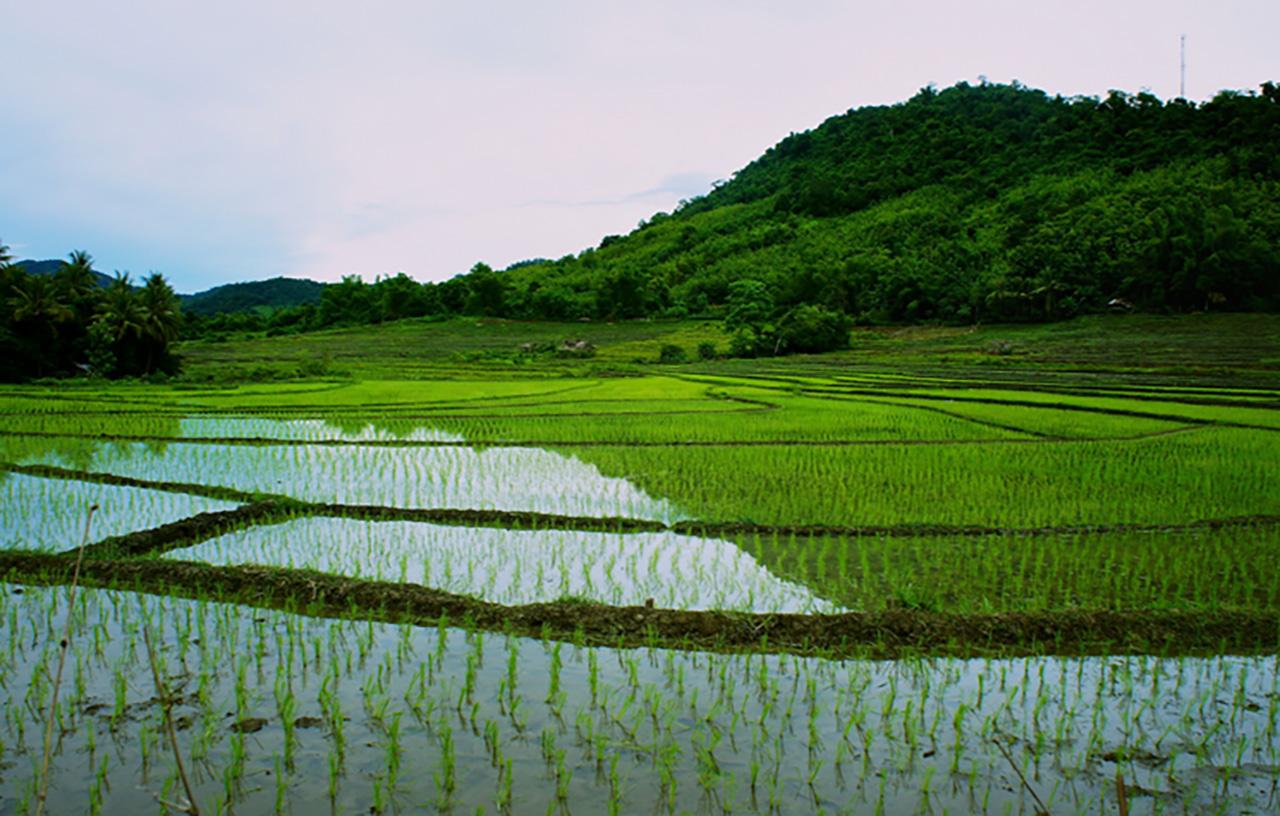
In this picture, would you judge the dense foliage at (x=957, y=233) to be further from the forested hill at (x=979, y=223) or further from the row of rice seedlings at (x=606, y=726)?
the row of rice seedlings at (x=606, y=726)

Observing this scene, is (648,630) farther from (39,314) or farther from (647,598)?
(39,314)

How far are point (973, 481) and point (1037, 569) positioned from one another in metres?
3.37

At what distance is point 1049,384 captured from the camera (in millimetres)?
19766

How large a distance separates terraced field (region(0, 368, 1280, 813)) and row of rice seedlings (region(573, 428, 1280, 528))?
63 millimetres

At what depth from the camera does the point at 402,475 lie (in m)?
9.96

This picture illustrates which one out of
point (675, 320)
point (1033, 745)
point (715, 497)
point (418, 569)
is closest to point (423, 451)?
point (715, 497)

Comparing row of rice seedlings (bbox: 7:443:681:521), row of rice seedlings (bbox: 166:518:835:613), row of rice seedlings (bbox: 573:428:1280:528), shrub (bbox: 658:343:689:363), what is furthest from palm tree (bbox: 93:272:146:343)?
row of rice seedlings (bbox: 166:518:835:613)

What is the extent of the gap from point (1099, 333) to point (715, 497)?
3233 centimetres

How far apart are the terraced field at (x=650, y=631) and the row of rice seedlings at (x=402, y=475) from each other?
8cm

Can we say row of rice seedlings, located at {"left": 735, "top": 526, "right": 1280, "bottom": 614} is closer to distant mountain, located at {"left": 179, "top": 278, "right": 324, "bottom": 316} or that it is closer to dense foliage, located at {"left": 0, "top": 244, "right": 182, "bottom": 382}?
dense foliage, located at {"left": 0, "top": 244, "right": 182, "bottom": 382}

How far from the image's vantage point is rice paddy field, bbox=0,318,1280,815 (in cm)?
312

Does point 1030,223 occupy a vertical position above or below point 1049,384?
above

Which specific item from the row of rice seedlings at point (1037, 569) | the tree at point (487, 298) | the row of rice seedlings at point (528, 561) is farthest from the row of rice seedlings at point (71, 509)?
the tree at point (487, 298)

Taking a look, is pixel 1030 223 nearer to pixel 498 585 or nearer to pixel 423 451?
pixel 423 451
